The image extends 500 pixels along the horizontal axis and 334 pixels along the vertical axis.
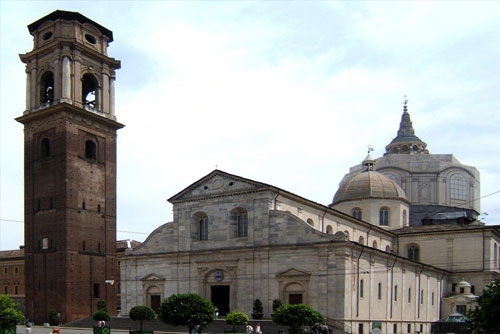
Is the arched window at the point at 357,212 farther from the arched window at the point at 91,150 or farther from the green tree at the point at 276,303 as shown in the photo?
the arched window at the point at 91,150

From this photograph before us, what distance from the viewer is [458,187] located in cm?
7406

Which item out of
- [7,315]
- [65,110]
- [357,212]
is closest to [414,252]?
[357,212]

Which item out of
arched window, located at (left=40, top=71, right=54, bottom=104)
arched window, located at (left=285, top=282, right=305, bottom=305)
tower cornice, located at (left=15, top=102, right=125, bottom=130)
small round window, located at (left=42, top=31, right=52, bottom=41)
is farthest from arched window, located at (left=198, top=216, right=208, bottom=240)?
small round window, located at (left=42, top=31, right=52, bottom=41)

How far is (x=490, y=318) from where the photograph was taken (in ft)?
51.4

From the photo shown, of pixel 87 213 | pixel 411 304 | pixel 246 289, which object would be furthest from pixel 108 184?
pixel 411 304

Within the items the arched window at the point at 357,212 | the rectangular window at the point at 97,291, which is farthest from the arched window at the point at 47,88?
the arched window at the point at 357,212

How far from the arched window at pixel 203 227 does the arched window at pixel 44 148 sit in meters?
17.7

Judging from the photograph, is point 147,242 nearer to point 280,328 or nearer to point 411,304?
point 280,328

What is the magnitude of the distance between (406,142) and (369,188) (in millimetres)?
23333

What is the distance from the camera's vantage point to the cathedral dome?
6194cm

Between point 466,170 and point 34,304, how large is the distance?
53536 millimetres

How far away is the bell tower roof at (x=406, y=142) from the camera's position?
82062 mm

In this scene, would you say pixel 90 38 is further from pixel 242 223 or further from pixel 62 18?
pixel 242 223

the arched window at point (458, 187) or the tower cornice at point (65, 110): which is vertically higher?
the tower cornice at point (65, 110)
